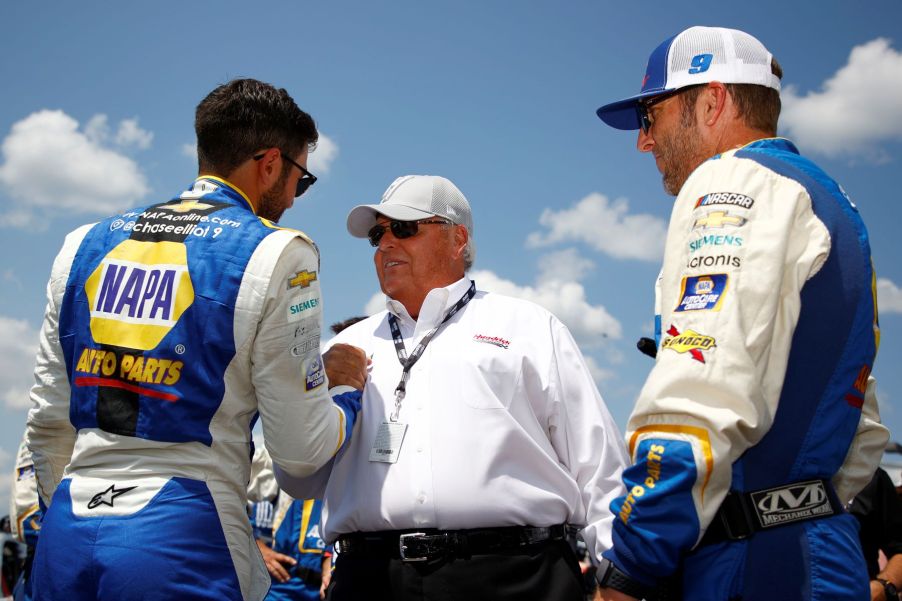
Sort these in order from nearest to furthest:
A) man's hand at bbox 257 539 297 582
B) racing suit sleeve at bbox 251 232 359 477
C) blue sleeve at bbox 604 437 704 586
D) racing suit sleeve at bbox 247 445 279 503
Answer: blue sleeve at bbox 604 437 704 586
racing suit sleeve at bbox 251 232 359 477
man's hand at bbox 257 539 297 582
racing suit sleeve at bbox 247 445 279 503

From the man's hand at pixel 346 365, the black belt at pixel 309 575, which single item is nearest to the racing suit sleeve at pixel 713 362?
the man's hand at pixel 346 365

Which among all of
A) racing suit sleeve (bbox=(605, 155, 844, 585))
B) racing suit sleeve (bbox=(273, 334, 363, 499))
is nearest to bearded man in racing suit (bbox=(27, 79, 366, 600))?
racing suit sleeve (bbox=(273, 334, 363, 499))

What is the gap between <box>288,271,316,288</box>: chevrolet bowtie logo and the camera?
108 inches

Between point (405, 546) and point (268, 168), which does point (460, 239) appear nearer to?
point (268, 168)

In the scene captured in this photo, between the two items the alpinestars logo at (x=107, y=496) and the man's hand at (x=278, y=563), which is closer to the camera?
the alpinestars logo at (x=107, y=496)

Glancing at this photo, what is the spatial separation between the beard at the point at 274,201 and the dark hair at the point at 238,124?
5.3 inches

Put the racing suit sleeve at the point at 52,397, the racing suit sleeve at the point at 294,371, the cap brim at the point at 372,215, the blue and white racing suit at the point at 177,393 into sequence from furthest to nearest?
1. the cap brim at the point at 372,215
2. the racing suit sleeve at the point at 52,397
3. the racing suit sleeve at the point at 294,371
4. the blue and white racing suit at the point at 177,393

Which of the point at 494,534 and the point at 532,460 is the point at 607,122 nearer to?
the point at 532,460

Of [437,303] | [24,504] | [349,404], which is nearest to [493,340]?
[437,303]

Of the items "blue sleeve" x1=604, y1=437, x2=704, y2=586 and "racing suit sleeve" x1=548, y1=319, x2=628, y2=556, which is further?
"racing suit sleeve" x1=548, y1=319, x2=628, y2=556

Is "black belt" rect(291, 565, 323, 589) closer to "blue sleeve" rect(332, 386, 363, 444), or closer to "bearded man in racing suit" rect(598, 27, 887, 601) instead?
"blue sleeve" rect(332, 386, 363, 444)

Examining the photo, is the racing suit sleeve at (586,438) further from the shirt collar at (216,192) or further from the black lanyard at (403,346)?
the shirt collar at (216,192)

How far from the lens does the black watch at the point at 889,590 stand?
4973 mm

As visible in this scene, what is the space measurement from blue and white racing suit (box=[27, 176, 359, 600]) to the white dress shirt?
479 mm
